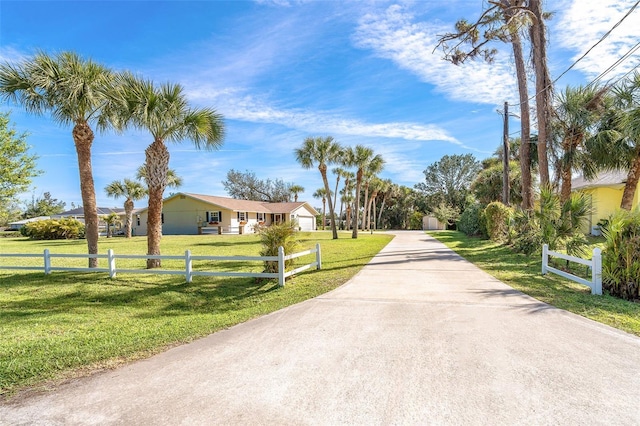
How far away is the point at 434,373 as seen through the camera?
3590mm

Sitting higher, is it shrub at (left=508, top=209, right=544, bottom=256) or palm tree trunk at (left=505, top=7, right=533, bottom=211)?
palm tree trunk at (left=505, top=7, right=533, bottom=211)

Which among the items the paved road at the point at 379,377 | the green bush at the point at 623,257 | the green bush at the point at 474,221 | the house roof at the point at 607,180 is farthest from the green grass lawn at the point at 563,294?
the house roof at the point at 607,180

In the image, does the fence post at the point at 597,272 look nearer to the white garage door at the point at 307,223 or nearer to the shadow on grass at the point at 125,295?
the shadow on grass at the point at 125,295

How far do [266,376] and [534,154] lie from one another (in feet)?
61.5

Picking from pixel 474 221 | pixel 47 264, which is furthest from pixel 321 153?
pixel 47 264

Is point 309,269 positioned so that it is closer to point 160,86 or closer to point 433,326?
point 433,326

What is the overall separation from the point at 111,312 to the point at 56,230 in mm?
32737

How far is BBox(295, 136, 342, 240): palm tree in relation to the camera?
1083 inches

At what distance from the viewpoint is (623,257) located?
6785 mm

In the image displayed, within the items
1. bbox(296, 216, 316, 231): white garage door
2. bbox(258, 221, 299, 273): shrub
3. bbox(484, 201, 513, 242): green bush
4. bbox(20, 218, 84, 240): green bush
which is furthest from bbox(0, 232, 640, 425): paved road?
bbox(296, 216, 316, 231): white garage door

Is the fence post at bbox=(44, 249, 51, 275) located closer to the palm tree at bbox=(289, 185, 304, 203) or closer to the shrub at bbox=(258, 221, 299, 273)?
the shrub at bbox=(258, 221, 299, 273)

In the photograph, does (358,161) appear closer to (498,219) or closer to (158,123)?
(498,219)

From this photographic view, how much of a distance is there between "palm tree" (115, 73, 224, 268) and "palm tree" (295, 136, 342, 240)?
1588cm

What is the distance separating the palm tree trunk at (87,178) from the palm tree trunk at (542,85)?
1671 centimetres
